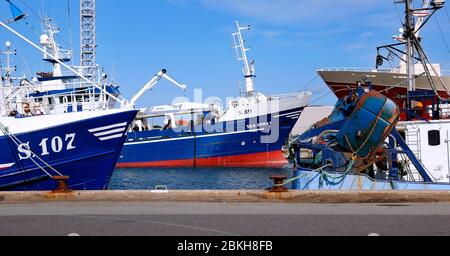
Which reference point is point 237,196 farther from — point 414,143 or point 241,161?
point 241,161

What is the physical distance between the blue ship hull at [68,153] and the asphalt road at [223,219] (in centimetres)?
571

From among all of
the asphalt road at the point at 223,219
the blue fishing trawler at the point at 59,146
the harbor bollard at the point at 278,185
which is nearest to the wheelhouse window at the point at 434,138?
the asphalt road at the point at 223,219

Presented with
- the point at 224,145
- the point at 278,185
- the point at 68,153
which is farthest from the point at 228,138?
the point at 278,185

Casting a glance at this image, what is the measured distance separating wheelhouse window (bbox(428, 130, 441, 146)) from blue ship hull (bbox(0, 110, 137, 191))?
9.09 meters

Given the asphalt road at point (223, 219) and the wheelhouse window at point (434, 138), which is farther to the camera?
the wheelhouse window at point (434, 138)

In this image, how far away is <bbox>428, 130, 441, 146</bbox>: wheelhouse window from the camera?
15762 mm

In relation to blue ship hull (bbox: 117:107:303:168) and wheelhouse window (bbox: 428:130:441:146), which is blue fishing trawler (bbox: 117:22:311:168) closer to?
blue ship hull (bbox: 117:107:303:168)

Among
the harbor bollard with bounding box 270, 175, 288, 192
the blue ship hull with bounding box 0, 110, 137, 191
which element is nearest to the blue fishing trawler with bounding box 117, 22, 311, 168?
the blue ship hull with bounding box 0, 110, 137, 191

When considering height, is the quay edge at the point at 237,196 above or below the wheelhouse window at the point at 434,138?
below

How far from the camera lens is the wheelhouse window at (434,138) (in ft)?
51.7

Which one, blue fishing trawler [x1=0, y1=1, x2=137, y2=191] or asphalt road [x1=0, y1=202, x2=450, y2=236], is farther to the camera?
blue fishing trawler [x1=0, y1=1, x2=137, y2=191]

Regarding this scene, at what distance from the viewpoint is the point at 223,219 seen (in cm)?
847

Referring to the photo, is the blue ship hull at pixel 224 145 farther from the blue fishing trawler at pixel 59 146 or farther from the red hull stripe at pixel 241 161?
the blue fishing trawler at pixel 59 146
